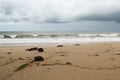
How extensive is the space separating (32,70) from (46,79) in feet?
2.85

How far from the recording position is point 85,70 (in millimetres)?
4234

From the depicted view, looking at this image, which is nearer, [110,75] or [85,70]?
[110,75]

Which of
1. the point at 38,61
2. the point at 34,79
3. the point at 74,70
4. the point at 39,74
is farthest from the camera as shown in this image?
the point at 38,61

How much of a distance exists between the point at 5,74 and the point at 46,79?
3.80 feet

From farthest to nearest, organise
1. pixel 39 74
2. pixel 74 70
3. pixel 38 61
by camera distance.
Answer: pixel 38 61, pixel 74 70, pixel 39 74

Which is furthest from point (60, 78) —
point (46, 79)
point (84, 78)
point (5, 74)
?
point (5, 74)

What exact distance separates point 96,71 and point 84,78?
25.3 inches

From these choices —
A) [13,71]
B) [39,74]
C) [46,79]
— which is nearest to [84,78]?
[46,79]

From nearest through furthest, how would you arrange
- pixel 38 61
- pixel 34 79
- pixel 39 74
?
1. pixel 34 79
2. pixel 39 74
3. pixel 38 61

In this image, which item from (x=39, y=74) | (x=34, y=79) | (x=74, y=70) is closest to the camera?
(x=34, y=79)

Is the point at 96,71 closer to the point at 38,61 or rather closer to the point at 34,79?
the point at 34,79

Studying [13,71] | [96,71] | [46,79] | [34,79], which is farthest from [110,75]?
[13,71]

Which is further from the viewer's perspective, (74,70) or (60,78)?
(74,70)

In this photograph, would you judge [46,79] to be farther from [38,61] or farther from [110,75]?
[38,61]
